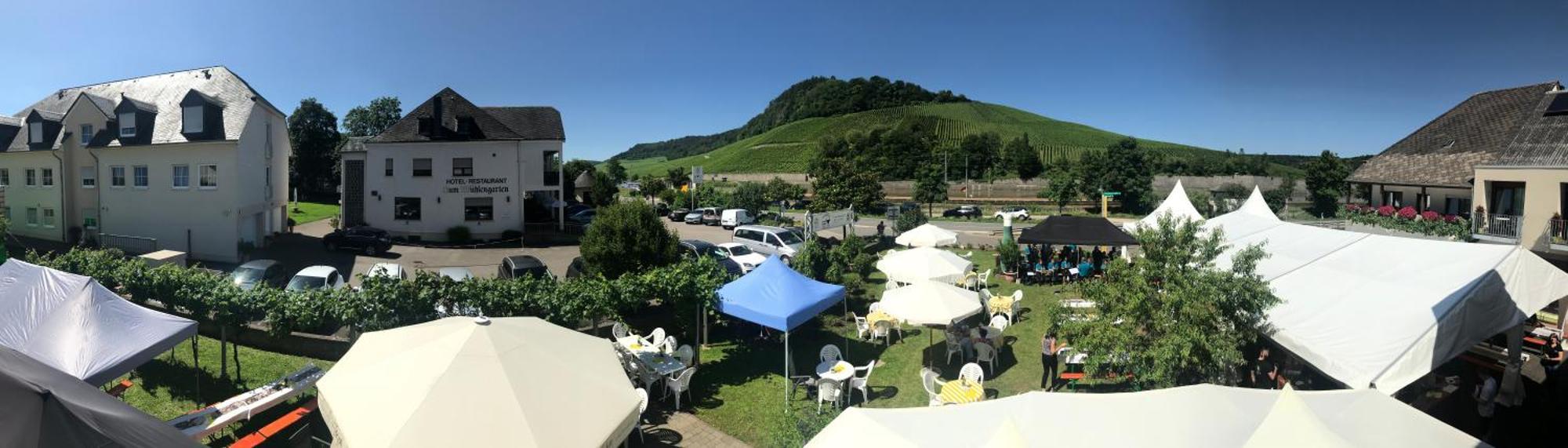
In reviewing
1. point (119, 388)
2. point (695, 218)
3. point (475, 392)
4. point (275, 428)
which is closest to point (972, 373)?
point (475, 392)

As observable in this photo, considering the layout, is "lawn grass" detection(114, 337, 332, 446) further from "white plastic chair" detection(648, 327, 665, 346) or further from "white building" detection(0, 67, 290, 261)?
"white building" detection(0, 67, 290, 261)

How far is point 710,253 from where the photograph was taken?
22.1 metres

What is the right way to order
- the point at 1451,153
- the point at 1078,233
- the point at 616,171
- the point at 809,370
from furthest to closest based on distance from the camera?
the point at 616,171 → the point at 1451,153 → the point at 1078,233 → the point at 809,370

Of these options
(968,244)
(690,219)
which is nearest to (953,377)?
(968,244)

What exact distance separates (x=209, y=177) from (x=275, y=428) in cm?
2459

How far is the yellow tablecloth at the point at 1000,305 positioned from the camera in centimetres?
1584

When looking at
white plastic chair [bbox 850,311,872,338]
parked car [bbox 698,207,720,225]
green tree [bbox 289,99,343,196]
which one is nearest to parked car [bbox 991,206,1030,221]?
parked car [bbox 698,207,720,225]

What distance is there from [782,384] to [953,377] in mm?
3336

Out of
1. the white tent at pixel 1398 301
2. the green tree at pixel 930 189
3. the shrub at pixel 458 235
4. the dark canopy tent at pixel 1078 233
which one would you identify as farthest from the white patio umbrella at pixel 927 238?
the green tree at pixel 930 189

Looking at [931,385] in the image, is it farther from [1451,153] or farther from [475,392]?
[1451,153]

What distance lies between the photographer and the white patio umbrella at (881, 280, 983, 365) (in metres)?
12.2

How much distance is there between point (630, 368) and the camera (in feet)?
36.0

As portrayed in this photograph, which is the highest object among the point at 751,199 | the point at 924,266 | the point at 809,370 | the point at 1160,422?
the point at 751,199

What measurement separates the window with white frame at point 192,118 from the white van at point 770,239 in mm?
21820
